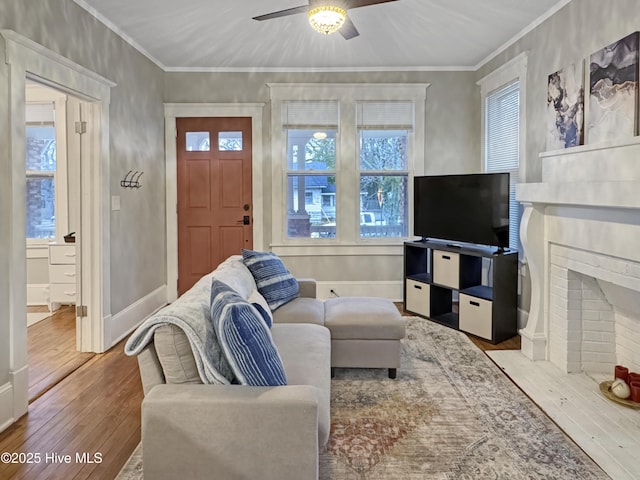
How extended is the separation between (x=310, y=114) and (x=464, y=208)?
206 cm

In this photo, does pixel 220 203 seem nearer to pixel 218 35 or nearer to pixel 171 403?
pixel 218 35

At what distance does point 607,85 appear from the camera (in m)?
3.00

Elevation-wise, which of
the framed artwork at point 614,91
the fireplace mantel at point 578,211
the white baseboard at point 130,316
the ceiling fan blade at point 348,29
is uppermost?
the ceiling fan blade at point 348,29

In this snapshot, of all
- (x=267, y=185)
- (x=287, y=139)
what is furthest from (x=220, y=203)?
(x=287, y=139)

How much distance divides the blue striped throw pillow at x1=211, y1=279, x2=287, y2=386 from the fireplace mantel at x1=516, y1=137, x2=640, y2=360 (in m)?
2.02

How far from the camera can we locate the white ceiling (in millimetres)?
3561

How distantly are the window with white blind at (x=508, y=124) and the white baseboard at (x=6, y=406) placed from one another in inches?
159

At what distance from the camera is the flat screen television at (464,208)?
4117 mm

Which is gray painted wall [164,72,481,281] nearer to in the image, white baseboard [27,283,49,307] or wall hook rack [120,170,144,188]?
wall hook rack [120,170,144,188]

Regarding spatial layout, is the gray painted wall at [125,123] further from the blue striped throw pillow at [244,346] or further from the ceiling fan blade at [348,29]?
the ceiling fan blade at [348,29]

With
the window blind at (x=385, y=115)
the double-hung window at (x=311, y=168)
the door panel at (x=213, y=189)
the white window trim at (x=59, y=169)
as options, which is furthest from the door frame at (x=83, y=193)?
the window blind at (x=385, y=115)

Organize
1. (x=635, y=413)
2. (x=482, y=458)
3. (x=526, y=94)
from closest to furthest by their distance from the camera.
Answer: (x=482, y=458), (x=635, y=413), (x=526, y=94)

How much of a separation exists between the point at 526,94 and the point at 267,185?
2.82 metres

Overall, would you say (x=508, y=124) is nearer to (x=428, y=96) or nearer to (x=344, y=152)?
(x=428, y=96)
